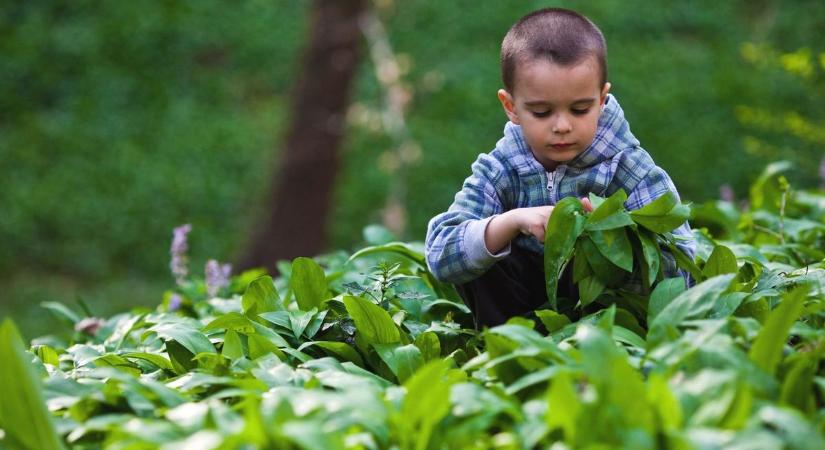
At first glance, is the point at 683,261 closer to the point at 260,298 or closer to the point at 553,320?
the point at 553,320

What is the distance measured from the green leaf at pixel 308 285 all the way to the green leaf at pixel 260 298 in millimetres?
63

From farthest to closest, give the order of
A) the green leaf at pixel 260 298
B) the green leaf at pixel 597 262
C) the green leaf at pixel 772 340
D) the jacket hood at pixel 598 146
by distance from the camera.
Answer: the green leaf at pixel 260 298 < the jacket hood at pixel 598 146 < the green leaf at pixel 597 262 < the green leaf at pixel 772 340

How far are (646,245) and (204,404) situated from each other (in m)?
1.09

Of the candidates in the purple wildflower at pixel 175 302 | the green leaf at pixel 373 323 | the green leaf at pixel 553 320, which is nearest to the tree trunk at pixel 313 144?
the purple wildflower at pixel 175 302

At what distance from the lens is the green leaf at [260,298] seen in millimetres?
2869

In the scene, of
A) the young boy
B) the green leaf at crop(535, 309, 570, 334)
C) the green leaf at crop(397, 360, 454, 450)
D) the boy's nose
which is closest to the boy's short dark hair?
the young boy

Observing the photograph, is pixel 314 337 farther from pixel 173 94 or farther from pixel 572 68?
pixel 173 94

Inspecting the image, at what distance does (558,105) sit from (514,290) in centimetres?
50

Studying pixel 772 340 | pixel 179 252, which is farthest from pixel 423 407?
pixel 179 252

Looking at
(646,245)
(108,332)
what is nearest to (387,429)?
(646,245)

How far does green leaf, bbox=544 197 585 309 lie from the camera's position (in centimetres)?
242

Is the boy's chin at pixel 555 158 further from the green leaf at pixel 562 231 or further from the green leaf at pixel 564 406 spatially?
the green leaf at pixel 564 406

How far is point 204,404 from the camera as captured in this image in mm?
2000

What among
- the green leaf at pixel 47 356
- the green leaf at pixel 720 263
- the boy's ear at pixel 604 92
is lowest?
the green leaf at pixel 720 263
